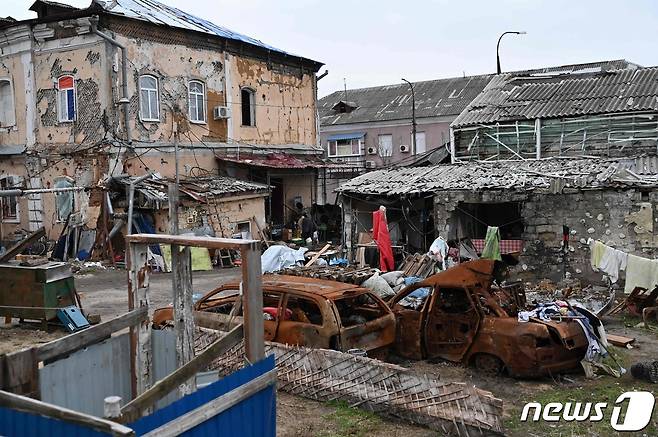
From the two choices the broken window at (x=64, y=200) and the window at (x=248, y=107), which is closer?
the broken window at (x=64, y=200)

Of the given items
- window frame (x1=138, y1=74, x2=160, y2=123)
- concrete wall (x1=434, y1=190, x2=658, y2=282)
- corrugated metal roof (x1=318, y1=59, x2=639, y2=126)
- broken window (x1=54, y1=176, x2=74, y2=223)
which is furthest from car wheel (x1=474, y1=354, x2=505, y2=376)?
corrugated metal roof (x1=318, y1=59, x2=639, y2=126)

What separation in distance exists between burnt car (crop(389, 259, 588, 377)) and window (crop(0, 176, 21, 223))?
56.7 feet

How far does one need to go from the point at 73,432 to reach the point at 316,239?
69.0 ft

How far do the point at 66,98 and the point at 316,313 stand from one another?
15.3 m

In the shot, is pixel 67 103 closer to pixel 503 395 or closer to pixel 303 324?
pixel 303 324

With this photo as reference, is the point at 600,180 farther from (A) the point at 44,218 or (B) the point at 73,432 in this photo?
(A) the point at 44,218

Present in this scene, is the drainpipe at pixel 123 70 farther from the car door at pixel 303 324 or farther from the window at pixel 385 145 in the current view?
the window at pixel 385 145

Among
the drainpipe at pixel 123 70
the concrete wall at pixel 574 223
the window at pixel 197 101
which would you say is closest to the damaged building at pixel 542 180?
the concrete wall at pixel 574 223

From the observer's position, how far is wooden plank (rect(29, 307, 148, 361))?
4.92 metres

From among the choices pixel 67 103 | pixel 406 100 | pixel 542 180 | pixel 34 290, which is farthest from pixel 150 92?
pixel 406 100

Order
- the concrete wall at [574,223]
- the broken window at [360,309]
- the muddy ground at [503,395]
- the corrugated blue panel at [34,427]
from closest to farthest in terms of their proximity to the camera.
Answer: the corrugated blue panel at [34,427]
the muddy ground at [503,395]
the broken window at [360,309]
the concrete wall at [574,223]

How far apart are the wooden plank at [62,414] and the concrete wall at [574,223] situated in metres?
13.9

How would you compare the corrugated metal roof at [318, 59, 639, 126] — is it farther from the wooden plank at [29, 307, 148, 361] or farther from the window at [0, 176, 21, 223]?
the wooden plank at [29, 307, 148, 361]

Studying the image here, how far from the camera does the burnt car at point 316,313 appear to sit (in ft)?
29.0
